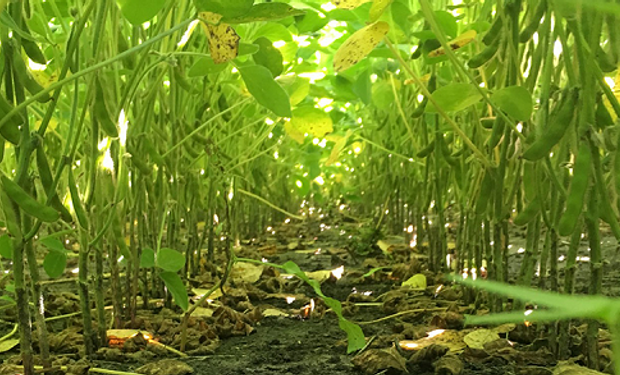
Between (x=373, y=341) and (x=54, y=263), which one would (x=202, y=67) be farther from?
(x=373, y=341)

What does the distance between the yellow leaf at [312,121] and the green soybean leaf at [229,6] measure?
1.10 m

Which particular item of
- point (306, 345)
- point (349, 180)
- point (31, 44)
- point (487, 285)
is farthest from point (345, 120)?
point (487, 285)

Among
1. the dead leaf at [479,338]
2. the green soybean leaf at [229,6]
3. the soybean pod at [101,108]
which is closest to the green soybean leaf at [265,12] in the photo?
the green soybean leaf at [229,6]

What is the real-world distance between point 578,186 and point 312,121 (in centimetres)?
115

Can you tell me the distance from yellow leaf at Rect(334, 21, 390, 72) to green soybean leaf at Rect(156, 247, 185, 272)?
1.39ft

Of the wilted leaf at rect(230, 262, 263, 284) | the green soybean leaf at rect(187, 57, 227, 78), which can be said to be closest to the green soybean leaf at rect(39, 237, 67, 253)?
the green soybean leaf at rect(187, 57, 227, 78)

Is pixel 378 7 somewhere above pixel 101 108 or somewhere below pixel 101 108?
above

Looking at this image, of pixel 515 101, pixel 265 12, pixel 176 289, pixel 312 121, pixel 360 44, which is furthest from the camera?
pixel 312 121

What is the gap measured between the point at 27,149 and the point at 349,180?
4.07 m

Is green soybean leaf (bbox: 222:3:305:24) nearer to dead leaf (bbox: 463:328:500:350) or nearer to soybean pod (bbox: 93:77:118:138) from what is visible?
soybean pod (bbox: 93:77:118:138)

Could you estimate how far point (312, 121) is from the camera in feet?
5.74

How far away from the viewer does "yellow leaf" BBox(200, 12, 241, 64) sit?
698 millimetres

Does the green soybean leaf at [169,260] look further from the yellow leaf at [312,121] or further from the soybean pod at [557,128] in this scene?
the yellow leaf at [312,121]

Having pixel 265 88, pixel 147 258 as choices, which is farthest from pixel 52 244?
pixel 265 88
